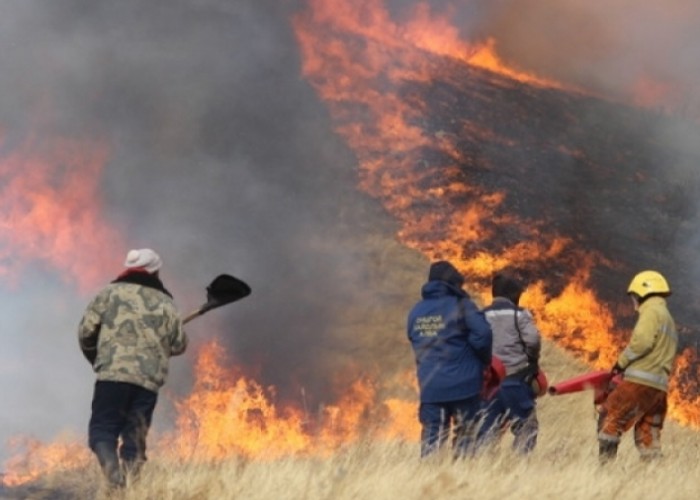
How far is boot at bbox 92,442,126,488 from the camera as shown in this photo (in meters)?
6.84

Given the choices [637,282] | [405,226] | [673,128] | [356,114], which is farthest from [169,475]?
[673,128]

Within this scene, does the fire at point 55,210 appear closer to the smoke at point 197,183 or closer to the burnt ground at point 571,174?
the smoke at point 197,183

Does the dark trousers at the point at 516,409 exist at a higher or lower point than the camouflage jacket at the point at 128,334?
lower

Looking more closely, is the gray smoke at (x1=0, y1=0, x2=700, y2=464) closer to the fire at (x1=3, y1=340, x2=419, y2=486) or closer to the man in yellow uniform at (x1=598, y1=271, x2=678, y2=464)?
the fire at (x1=3, y1=340, x2=419, y2=486)

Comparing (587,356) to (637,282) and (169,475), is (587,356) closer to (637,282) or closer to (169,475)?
(637,282)

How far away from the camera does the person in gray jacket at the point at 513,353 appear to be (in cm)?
898

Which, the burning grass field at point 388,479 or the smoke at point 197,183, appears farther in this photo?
the smoke at point 197,183

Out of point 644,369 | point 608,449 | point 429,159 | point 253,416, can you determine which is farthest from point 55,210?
point 644,369

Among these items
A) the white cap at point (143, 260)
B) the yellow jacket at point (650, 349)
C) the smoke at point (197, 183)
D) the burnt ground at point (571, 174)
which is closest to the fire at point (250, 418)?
the smoke at point (197, 183)

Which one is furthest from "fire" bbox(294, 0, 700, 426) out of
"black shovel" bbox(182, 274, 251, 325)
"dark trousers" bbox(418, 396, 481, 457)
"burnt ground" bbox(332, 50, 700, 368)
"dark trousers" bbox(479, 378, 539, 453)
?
"black shovel" bbox(182, 274, 251, 325)

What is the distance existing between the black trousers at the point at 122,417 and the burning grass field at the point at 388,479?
0.21 m

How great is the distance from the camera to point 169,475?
690 centimetres

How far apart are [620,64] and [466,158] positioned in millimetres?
9968

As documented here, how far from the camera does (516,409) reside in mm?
9039
